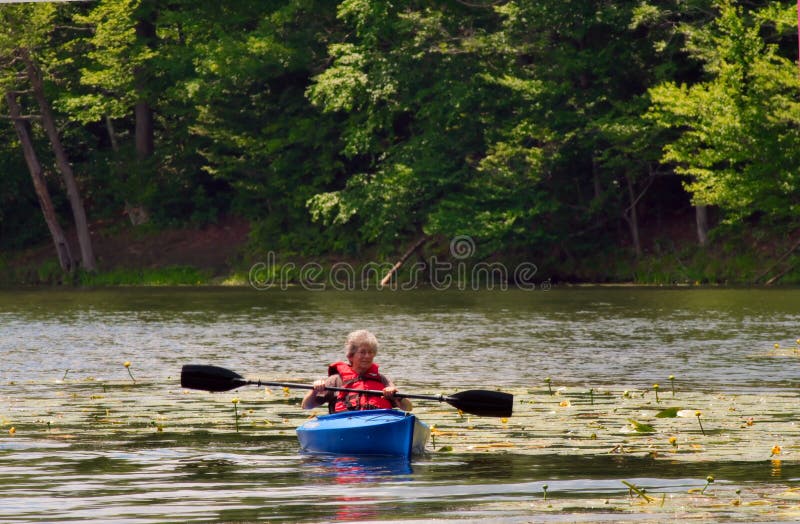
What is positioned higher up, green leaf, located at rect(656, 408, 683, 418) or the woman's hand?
the woman's hand

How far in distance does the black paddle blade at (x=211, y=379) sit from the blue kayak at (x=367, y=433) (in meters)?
1.71

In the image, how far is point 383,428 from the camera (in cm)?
1458

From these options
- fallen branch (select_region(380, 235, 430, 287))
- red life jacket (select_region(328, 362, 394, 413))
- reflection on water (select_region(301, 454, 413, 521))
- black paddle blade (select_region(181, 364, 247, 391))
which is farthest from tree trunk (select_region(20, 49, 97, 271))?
reflection on water (select_region(301, 454, 413, 521))

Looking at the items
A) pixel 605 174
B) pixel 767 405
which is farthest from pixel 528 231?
pixel 767 405

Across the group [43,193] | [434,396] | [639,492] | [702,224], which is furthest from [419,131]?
[639,492]

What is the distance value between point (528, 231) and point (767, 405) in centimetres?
3144

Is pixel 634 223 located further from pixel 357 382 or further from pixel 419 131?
pixel 357 382

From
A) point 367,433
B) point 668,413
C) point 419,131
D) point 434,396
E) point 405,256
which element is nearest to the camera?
point 367,433

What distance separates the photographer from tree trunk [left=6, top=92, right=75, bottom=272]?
57.8 meters

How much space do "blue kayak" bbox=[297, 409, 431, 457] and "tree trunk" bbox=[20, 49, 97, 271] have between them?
143 feet

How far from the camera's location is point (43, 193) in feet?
191

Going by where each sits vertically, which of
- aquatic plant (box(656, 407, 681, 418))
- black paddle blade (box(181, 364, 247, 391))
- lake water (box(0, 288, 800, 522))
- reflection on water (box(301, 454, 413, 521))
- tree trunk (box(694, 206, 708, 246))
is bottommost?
reflection on water (box(301, 454, 413, 521))

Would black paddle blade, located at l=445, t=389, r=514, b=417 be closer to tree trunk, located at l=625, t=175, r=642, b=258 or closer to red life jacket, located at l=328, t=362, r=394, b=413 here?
red life jacket, located at l=328, t=362, r=394, b=413

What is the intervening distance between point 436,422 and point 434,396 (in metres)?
1.42
